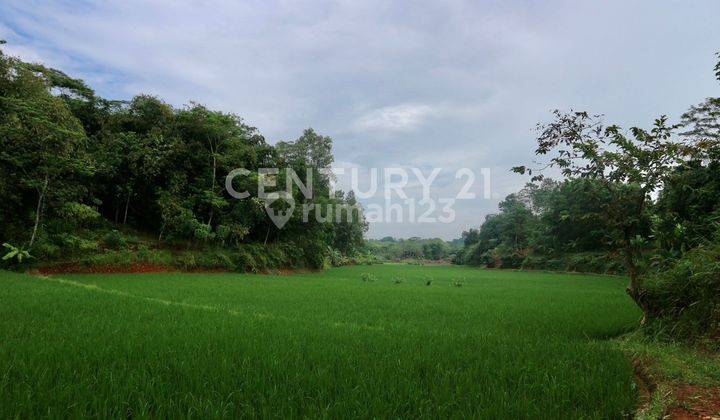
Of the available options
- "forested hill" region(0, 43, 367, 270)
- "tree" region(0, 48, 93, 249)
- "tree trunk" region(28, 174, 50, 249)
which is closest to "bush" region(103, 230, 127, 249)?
"forested hill" region(0, 43, 367, 270)

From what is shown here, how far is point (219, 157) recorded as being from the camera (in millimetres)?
19297

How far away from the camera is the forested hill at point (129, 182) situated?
12938mm

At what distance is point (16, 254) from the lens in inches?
496

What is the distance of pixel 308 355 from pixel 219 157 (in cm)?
1732

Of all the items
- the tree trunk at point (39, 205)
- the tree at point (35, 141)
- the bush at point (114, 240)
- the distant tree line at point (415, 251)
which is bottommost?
the distant tree line at point (415, 251)

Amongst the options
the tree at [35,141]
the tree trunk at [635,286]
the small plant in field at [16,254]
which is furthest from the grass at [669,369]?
the small plant in field at [16,254]

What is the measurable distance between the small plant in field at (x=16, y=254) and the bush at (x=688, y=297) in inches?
664

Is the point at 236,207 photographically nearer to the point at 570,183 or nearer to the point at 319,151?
the point at 319,151

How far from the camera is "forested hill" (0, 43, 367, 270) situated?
1294 cm

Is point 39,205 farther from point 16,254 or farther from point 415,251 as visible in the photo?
point 415,251

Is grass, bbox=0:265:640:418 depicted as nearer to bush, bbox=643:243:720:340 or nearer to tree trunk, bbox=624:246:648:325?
tree trunk, bbox=624:246:648:325

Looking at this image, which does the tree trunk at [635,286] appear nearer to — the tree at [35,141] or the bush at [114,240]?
the tree at [35,141]

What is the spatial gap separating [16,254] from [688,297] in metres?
17.6

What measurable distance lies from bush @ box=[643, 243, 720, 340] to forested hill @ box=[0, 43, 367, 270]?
1640 centimetres
